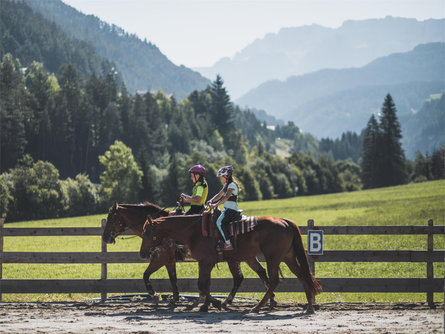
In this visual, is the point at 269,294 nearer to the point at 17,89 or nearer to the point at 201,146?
the point at 17,89

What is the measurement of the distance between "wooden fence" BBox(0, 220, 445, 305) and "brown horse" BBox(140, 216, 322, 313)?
906 mm

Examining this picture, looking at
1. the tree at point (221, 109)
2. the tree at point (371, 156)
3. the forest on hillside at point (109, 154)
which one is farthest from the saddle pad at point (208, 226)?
the tree at point (221, 109)

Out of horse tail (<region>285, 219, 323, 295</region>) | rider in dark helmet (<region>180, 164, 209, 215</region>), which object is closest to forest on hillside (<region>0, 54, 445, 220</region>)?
rider in dark helmet (<region>180, 164, 209, 215</region>)

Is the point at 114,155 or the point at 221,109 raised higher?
the point at 221,109

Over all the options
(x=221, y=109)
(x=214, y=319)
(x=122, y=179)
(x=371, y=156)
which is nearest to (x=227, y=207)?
(x=214, y=319)

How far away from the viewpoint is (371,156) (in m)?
113

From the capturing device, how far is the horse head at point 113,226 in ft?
43.5

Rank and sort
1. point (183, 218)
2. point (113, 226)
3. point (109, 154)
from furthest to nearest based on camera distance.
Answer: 1. point (109, 154)
2. point (113, 226)
3. point (183, 218)

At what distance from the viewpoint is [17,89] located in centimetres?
11812

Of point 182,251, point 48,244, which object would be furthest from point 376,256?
point 48,244

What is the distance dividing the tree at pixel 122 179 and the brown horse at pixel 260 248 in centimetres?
A: 7911

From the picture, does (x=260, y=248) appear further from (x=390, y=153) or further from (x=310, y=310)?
(x=390, y=153)

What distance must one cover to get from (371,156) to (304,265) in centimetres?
10551

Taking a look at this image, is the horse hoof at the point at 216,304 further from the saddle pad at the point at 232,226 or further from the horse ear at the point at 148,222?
the horse ear at the point at 148,222
